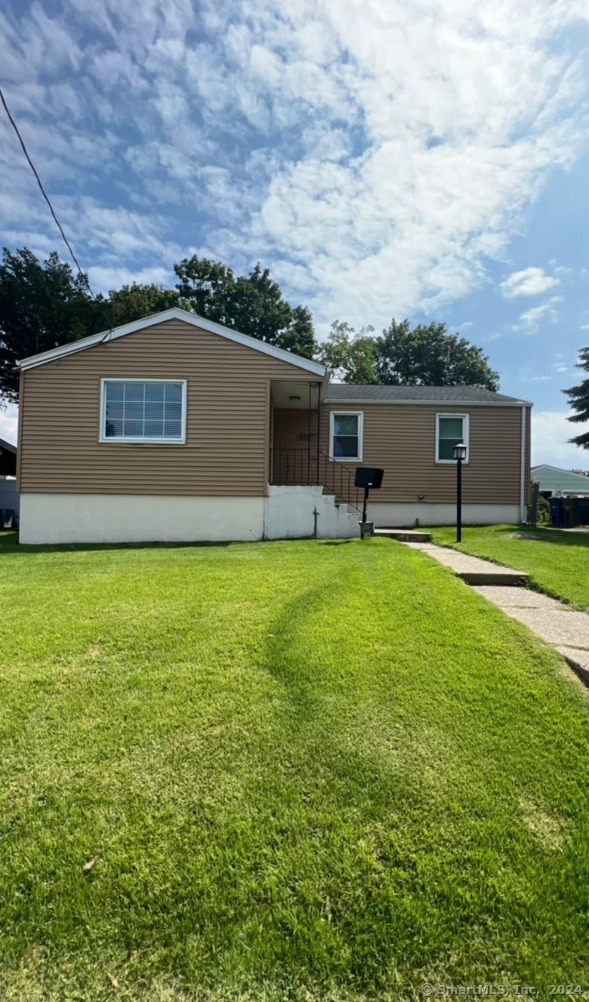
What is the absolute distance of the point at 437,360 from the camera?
3466 centimetres

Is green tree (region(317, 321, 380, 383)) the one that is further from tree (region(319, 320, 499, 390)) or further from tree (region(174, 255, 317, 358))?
tree (region(319, 320, 499, 390))

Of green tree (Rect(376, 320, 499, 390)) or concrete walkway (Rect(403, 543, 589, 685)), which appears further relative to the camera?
green tree (Rect(376, 320, 499, 390))

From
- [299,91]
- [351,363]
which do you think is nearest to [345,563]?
[299,91]

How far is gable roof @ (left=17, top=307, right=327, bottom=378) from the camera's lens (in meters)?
9.05

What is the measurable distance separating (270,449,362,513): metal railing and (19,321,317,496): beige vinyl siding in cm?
254

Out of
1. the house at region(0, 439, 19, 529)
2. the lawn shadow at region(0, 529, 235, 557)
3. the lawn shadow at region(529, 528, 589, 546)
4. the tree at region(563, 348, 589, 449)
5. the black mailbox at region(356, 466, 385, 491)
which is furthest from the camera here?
the tree at region(563, 348, 589, 449)

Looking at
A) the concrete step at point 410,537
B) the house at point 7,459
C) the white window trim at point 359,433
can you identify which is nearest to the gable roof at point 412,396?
the white window trim at point 359,433

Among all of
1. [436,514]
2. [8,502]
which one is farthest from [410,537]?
[8,502]

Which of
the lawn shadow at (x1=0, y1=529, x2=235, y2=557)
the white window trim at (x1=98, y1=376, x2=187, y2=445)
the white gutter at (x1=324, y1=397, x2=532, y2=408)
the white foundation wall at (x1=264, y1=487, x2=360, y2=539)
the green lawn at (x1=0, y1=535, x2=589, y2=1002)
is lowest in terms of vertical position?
the green lawn at (x1=0, y1=535, x2=589, y2=1002)

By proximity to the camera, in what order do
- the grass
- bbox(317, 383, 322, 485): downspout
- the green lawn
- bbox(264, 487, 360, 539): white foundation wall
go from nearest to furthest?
the green lawn → the grass → bbox(264, 487, 360, 539): white foundation wall → bbox(317, 383, 322, 485): downspout

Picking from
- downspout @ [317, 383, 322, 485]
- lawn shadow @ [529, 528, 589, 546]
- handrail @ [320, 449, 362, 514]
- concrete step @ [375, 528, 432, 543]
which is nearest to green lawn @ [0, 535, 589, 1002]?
concrete step @ [375, 528, 432, 543]

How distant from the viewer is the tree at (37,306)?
2089 cm

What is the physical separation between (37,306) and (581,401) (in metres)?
28.8

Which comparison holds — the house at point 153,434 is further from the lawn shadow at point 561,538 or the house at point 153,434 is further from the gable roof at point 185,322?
the lawn shadow at point 561,538
